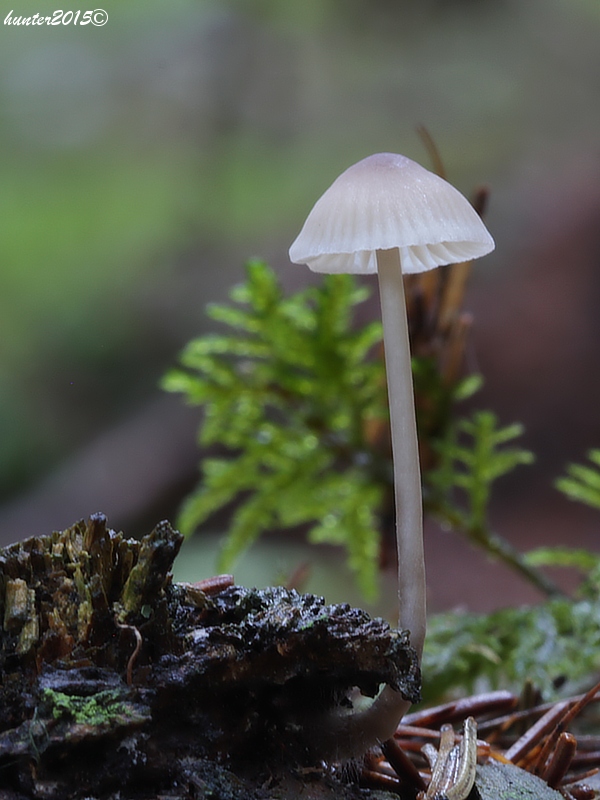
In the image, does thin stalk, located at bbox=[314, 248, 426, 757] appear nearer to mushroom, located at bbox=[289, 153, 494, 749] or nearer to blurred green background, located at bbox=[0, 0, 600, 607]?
mushroom, located at bbox=[289, 153, 494, 749]

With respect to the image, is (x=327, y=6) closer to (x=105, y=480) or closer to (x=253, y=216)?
(x=253, y=216)

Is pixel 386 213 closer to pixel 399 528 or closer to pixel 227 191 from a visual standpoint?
pixel 399 528

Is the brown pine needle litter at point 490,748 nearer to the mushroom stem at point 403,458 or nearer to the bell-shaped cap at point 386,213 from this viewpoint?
the mushroom stem at point 403,458

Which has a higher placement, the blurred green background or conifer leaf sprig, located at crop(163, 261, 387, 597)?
the blurred green background

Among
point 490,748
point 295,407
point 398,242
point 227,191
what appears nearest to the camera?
point 398,242

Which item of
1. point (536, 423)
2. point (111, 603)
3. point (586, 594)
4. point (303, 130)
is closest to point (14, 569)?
point (111, 603)

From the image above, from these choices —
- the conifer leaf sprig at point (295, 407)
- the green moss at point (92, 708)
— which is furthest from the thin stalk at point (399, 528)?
the conifer leaf sprig at point (295, 407)
